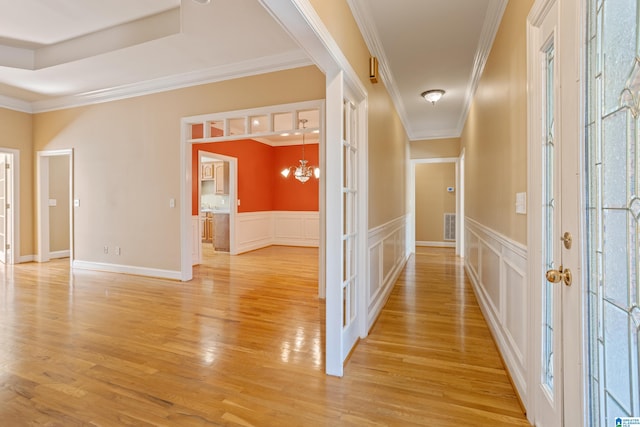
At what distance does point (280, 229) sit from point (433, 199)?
13.8 ft

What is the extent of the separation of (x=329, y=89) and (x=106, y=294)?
3771 millimetres

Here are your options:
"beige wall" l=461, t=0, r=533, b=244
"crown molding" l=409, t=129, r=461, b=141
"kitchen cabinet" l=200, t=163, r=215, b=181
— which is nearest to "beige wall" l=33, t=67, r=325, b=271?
"beige wall" l=461, t=0, r=533, b=244

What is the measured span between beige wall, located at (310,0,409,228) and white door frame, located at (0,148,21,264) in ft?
21.5

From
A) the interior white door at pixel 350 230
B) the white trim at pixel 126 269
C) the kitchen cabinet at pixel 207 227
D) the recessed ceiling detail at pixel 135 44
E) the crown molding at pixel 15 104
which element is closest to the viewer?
the interior white door at pixel 350 230

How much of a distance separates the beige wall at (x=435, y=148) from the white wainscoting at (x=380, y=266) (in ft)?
9.26

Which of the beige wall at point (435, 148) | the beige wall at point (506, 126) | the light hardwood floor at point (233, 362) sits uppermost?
the beige wall at point (435, 148)

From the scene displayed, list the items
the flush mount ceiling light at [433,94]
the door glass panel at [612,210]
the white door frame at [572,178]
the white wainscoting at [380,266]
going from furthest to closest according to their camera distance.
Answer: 1. the flush mount ceiling light at [433,94]
2. the white wainscoting at [380,266]
3. the white door frame at [572,178]
4. the door glass panel at [612,210]

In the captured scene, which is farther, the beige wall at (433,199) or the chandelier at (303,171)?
the beige wall at (433,199)

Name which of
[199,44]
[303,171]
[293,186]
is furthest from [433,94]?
[293,186]

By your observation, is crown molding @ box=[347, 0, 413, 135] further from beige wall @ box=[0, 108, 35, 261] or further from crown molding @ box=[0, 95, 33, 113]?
beige wall @ box=[0, 108, 35, 261]

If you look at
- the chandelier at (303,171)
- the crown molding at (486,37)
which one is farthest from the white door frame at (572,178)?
the chandelier at (303,171)

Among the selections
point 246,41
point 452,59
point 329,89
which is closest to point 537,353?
point 329,89

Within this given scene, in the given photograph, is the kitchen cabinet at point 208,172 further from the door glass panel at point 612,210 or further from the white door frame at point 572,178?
the door glass panel at point 612,210

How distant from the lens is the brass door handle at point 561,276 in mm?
1189
